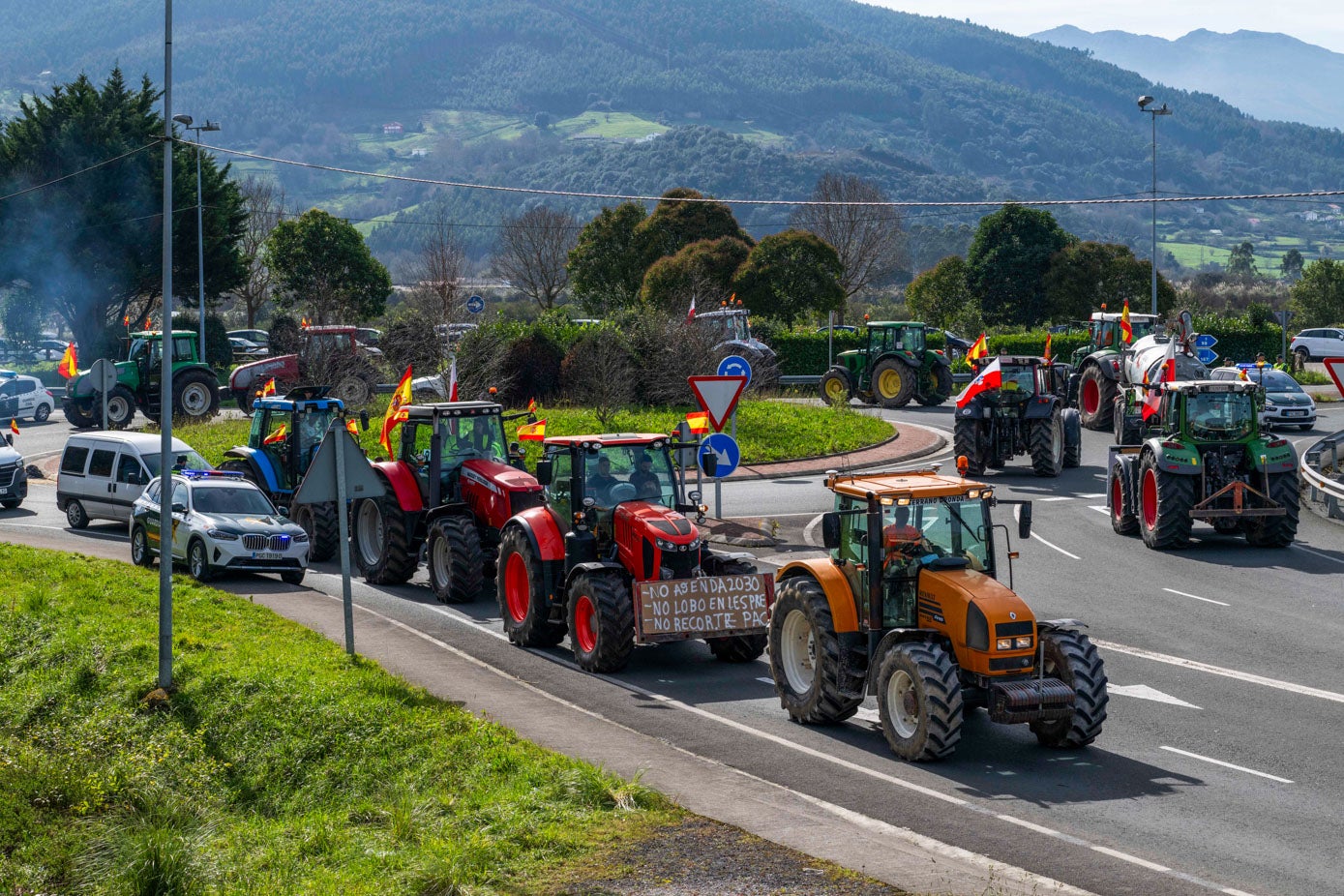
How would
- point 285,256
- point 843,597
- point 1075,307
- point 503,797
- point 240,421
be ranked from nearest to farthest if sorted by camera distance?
point 503,797 < point 843,597 < point 240,421 < point 285,256 < point 1075,307

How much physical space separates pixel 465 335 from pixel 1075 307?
37567 mm

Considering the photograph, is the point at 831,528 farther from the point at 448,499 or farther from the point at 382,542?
the point at 382,542

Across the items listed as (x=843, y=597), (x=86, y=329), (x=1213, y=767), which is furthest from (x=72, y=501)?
(x=86, y=329)

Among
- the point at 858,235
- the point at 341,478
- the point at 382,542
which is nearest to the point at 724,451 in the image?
the point at 382,542

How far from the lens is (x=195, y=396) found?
1651 inches

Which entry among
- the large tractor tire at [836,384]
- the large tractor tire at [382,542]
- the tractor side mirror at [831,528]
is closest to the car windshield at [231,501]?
the large tractor tire at [382,542]

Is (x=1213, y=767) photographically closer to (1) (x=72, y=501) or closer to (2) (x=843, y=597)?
(2) (x=843, y=597)

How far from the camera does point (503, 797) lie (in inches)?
428

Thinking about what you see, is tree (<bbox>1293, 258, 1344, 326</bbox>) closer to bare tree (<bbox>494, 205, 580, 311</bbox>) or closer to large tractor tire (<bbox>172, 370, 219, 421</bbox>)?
bare tree (<bbox>494, 205, 580, 311</bbox>)

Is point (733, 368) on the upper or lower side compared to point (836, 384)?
upper

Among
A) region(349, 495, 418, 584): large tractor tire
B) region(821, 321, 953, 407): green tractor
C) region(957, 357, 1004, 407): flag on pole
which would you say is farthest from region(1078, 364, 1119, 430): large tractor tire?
region(349, 495, 418, 584): large tractor tire

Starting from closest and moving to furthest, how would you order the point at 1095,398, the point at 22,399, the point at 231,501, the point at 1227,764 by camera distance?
1. the point at 1227,764
2. the point at 231,501
3. the point at 1095,398
4. the point at 22,399

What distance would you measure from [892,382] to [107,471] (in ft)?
82.1

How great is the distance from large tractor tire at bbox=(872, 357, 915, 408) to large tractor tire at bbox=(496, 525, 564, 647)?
28851 millimetres
